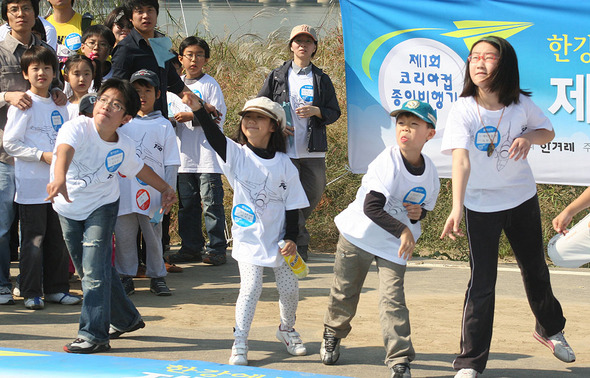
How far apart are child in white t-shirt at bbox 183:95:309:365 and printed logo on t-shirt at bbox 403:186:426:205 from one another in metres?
0.72

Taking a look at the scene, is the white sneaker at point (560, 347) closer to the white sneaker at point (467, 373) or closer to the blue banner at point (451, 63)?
the white sneaker at point (467, 373)

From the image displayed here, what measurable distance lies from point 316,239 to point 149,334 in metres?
3.70

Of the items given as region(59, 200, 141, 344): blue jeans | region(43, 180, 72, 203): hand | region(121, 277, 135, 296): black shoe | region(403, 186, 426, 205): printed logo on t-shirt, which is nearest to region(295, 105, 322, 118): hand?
region(121, 277, 135, 296): black shoe

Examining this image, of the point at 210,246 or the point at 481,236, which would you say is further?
the point at 210,246

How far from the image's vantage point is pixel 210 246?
7.81 meters

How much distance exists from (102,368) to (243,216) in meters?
1.96

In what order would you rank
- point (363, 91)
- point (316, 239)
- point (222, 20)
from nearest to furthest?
point (363, 91) < point (316, 239) < point (222, 20)

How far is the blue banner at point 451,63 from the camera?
750 cm

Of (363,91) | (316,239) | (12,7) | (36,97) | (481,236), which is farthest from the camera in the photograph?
(316,239)

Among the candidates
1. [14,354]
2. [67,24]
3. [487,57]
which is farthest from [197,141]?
[14,354]

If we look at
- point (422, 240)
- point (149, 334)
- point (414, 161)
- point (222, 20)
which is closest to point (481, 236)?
point (414, 161)

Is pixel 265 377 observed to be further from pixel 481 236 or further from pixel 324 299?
pixel 324 299

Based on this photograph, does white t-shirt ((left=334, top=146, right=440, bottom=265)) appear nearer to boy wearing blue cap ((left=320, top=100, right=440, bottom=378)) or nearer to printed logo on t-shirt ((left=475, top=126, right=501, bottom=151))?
boy wearing blue cap ((left=320, top=100, right=440, bottom=378))

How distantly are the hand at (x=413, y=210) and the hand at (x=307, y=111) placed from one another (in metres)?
3.22
